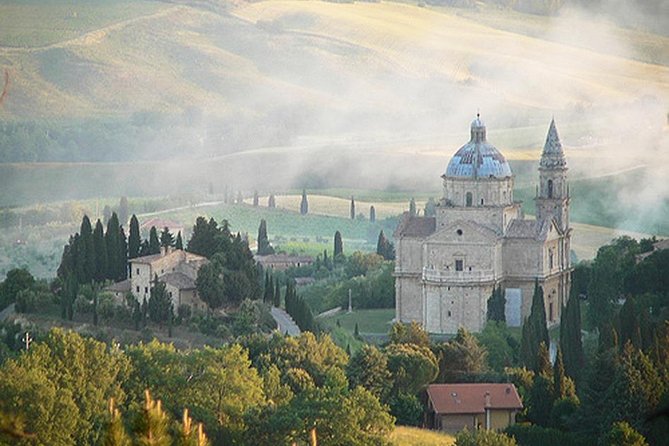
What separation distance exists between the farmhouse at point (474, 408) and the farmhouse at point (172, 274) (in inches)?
458

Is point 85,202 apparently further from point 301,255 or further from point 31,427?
point 31,427

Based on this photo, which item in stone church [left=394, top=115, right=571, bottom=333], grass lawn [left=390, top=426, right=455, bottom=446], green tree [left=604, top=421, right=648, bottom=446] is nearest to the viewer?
green tree [left=604, top=421, right=648, bottom=446]

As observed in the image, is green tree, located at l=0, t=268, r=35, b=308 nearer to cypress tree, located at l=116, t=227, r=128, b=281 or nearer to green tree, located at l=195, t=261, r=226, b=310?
cypress tree, located at l=116, t=227, r=128, b=281

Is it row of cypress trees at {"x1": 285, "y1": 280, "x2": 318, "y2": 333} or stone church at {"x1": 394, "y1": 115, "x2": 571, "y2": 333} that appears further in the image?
stone church at {"x1": 394, "y1": 115, "x2": 571, "y2": 333}

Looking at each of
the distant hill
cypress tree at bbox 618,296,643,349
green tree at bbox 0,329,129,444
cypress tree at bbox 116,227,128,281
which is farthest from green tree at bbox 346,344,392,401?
the distant hill

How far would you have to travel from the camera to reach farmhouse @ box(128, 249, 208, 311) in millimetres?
59906

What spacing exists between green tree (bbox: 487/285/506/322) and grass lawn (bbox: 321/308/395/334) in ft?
8.97

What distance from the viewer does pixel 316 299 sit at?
69.5 meters

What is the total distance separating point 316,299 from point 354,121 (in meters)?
28.0

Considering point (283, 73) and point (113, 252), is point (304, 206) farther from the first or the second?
point (113, 252)

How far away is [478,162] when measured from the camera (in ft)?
217

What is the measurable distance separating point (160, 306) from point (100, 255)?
4620 millimetres

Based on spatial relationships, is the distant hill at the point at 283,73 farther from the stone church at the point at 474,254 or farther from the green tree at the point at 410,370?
the green tree at the point at 410,370

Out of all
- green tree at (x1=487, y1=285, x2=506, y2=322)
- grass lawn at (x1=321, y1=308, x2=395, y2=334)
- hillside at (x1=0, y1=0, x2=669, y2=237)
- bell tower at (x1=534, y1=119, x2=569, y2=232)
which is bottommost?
grass lawn at (x1=321, y1=308, x2=395, y2=334)
